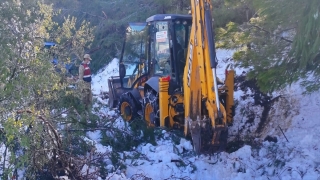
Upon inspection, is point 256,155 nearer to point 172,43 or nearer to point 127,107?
point 172,43

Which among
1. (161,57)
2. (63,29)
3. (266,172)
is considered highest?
(63,29)

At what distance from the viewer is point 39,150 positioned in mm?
5945

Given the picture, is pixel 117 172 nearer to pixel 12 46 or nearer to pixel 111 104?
pixel 12 46

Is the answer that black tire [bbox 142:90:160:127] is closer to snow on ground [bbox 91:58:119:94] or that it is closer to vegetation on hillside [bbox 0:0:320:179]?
vegetation on hillside [bbox 0:0:320:179]

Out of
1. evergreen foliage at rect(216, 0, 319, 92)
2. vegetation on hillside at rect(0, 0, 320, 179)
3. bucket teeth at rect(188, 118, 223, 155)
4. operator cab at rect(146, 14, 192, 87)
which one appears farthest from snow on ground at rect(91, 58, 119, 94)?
bucket teeth at rect(188, 118, 223, 155)

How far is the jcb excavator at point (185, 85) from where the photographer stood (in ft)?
24.8

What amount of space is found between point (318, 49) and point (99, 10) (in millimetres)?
18598

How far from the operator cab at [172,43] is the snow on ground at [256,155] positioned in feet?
4.28

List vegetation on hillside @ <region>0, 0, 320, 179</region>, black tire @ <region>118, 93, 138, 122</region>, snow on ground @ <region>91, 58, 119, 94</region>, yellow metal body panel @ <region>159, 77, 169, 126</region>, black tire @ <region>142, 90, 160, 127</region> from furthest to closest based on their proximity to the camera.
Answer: snow on ground @ <region>91, 58, 119, 94</region>
black tire @ <region>118, 93, 138, 122</region>
black tire @ <region>142, 90, 160, 127</region>
yellow metal body panel @ <region>159, 77, 169, 126</region>
vegetation on hillside @ <region>0, 0, 320, 179</region>

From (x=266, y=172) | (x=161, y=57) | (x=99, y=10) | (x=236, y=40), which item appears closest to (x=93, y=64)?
(x=99, y=10)

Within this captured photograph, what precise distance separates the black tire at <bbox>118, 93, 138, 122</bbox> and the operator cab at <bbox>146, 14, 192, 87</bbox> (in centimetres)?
142

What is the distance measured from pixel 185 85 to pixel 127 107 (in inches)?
123

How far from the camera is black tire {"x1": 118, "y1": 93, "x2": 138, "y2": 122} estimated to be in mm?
10844

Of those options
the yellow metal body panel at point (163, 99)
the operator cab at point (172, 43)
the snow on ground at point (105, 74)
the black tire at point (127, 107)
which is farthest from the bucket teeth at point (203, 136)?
the snow on ground at point (105, 74)
